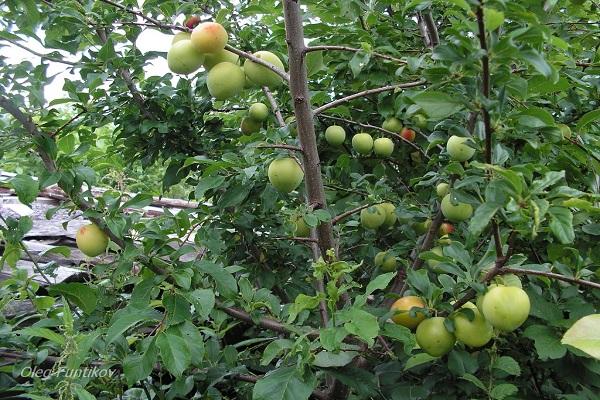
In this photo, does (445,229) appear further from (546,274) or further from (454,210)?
(546,274)

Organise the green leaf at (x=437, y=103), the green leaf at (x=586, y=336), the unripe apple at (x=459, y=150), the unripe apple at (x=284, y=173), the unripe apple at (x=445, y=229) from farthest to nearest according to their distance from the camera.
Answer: the unripe apple at (x=445, y=229) → the unripe apple at (x=284, y=173) → the unripe apple at (x=459, y=150) → the green leaf at (x=437, y=103) → the green leaf at (x=586, y=336)

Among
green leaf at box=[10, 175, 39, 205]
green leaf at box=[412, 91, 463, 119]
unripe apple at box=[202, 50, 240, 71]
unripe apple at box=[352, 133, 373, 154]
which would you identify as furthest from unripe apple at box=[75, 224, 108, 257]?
unripe apple at box=[352, 133, 373, 154]

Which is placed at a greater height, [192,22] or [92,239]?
[192,22]

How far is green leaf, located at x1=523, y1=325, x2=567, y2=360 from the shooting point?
1224 mm

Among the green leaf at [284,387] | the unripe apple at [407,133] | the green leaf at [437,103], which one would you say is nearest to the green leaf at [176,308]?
the green leaf at [284,387]

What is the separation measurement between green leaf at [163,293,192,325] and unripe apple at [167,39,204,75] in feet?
1.94

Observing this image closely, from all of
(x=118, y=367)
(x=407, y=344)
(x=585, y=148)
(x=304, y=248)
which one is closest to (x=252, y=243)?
(x=304, y=248)

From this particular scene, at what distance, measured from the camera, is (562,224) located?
927mm

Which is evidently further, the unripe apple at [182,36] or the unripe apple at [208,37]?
the unripe apple at [182,36]

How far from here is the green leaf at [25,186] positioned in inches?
51.7

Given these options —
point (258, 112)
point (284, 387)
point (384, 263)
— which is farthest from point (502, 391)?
point (258, 112)

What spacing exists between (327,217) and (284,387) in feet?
1.47

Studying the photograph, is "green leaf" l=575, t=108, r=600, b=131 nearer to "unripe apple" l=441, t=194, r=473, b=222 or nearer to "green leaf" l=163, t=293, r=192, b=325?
"unripe apple" l=441, t=194, r=473, b=222

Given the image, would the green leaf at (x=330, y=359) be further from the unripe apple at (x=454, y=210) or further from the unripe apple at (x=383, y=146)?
the unripe apple at (x=383, y=146)
